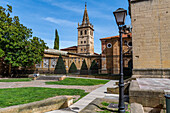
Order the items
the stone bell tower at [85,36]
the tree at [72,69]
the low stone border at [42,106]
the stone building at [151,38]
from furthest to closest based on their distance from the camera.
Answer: the stone bell tower at [85,36], the tree at [72,69], the stone building at [151,38], the low stone border at [42,106]

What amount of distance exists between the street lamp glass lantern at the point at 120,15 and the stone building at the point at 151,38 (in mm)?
6743

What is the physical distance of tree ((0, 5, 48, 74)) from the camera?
18078 millimetres

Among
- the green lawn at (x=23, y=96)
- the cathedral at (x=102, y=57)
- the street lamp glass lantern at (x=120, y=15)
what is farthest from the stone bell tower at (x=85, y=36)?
the street lamp glass lantern at (x=120, y=15)

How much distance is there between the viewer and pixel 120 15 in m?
4.09

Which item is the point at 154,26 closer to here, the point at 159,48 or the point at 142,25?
the point at 142,25

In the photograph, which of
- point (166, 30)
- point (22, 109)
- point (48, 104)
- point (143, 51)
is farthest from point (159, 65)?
point (22, 109)

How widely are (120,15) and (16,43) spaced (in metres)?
18.0

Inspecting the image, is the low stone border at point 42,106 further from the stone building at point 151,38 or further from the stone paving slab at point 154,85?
the stone building at point 151,38

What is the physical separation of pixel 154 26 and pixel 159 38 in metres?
1.04

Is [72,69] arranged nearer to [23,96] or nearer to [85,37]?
[23,96]

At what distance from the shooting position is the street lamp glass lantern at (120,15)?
4043 millimetres

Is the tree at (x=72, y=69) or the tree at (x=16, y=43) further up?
the tree at (x=16, y=43)

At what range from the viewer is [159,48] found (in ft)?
31.2

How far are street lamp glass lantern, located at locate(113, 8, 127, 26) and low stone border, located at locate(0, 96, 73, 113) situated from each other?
3.27 metres
